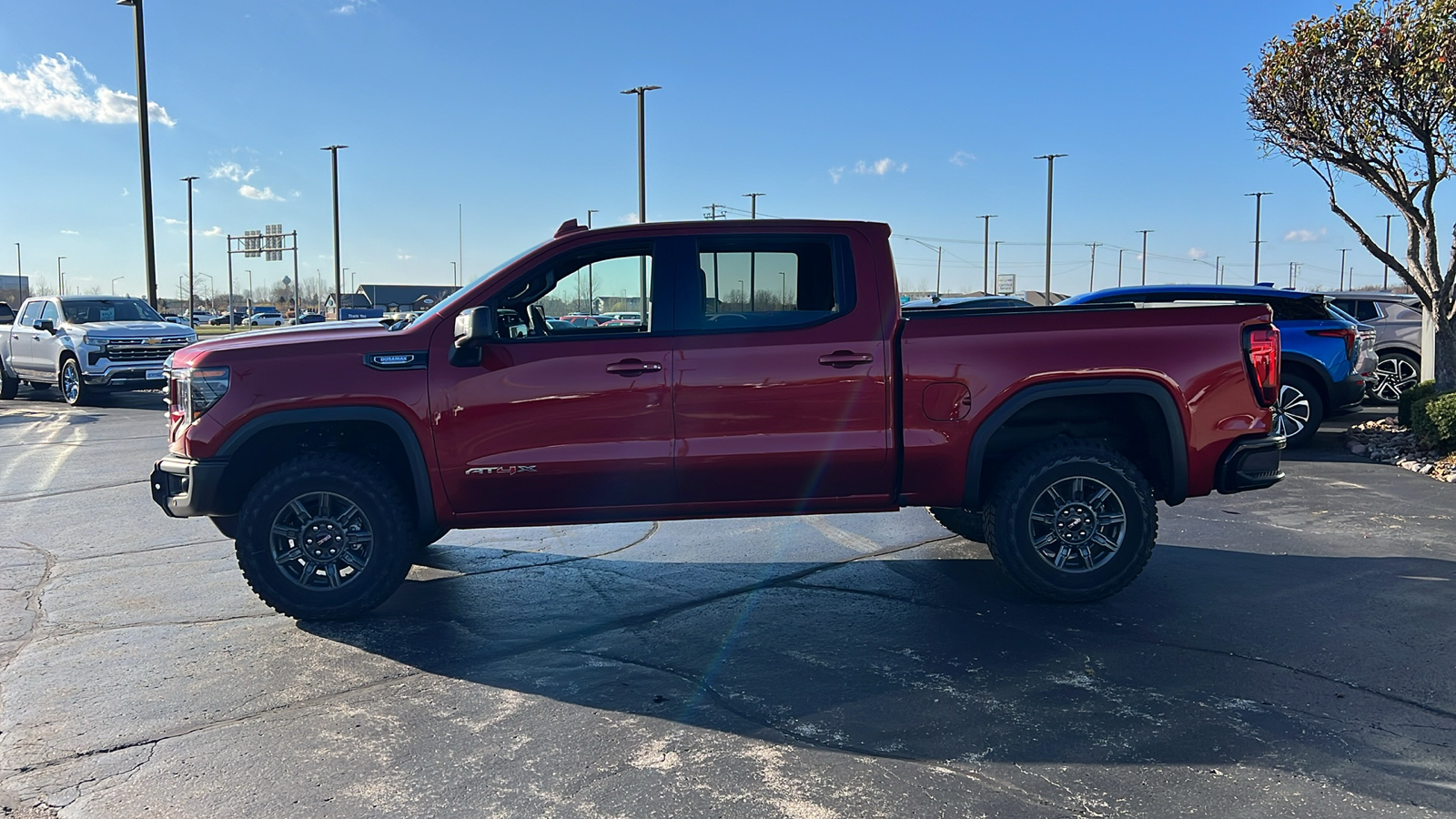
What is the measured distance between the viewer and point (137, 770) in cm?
359

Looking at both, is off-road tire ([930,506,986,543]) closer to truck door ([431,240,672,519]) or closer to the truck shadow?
the truck shadow

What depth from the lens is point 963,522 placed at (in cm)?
693

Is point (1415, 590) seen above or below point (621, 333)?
below

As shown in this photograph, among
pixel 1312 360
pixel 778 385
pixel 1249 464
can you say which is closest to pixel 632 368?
pixel 778 385

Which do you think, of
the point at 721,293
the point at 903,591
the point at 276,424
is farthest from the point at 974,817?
the point at 276,424

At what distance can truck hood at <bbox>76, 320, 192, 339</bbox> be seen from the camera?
669 inches

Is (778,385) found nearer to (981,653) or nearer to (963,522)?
(981,653)

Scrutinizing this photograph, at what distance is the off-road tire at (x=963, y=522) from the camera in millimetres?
6832

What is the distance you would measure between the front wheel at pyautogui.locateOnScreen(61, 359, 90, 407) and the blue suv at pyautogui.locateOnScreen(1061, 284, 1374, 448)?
51.7ft

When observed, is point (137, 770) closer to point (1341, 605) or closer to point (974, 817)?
point (974, 817)

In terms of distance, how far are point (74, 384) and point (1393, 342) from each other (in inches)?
808

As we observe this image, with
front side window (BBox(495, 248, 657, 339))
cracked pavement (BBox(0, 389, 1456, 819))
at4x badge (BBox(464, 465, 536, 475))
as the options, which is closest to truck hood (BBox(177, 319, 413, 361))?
front side window (BBox(495, 248, 657, 339))

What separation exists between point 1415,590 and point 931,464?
113 inches

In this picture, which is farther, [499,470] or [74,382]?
[74,382]
